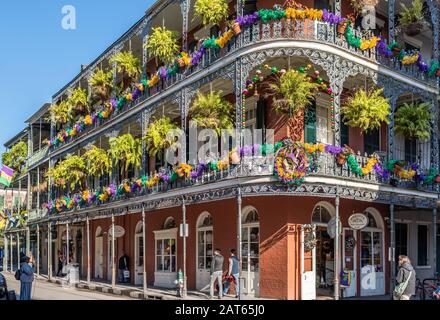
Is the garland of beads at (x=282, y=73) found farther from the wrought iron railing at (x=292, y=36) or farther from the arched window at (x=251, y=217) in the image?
the arched window at (x=251, y=217)

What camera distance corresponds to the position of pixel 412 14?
66.2ft

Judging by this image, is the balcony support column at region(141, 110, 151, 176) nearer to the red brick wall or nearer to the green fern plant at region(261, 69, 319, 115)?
the red brick wall

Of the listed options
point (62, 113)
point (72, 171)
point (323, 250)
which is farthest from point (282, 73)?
point (62, 113)

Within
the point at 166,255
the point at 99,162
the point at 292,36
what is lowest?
the point at 166,255

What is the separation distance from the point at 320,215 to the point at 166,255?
8103 mm

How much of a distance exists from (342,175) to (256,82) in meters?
4.14

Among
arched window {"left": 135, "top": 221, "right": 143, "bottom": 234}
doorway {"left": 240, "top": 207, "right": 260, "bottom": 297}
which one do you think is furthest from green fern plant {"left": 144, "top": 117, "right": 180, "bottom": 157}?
arched window {"left": 135, "top": 221, "right": 143, "bottom": 234}

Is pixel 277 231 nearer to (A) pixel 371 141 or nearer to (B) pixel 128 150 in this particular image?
(A) pixel 371 141

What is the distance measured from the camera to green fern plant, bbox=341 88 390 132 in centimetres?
1778

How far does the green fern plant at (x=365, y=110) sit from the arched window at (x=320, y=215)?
2.93 m

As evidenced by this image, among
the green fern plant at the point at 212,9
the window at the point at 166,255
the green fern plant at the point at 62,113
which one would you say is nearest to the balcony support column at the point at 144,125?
the window at the point at 166,255

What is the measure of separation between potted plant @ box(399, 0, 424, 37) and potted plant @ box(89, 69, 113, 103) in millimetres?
13325
